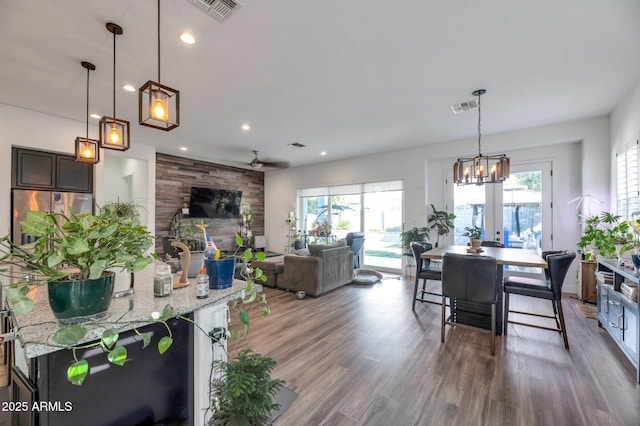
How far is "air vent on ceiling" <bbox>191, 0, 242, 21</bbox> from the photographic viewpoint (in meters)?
1.94

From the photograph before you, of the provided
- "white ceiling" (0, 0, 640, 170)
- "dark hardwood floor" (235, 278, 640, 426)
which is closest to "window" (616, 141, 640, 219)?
"white ceiling" (0, 0, 640, 170)

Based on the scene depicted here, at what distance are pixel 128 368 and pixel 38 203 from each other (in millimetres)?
4278

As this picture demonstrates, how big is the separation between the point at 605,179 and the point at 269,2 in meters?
5.36

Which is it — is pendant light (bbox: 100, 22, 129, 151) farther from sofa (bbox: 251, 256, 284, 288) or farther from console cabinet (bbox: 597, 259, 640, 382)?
console cabinet (bbox: 597, 259, 640, 382)

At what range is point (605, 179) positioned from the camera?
13.6ft

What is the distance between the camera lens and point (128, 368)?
4.10 feet

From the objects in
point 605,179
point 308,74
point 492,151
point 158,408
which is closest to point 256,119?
point 308,74

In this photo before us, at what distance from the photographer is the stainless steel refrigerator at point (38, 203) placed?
3.77m

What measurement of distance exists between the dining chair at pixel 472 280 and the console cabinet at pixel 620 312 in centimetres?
100

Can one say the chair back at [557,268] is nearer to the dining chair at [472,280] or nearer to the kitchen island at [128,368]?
the dining chair at [472,280]

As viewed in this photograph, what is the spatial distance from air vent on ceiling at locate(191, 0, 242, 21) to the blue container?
1.84 metres

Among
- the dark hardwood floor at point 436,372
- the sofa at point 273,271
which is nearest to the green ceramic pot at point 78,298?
the dark hardwood floor at point 436,372

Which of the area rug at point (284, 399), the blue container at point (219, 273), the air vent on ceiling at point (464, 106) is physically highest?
the air vent on ceiling at point (464, 106)

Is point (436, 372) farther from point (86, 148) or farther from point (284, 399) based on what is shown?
point (86, 148)
